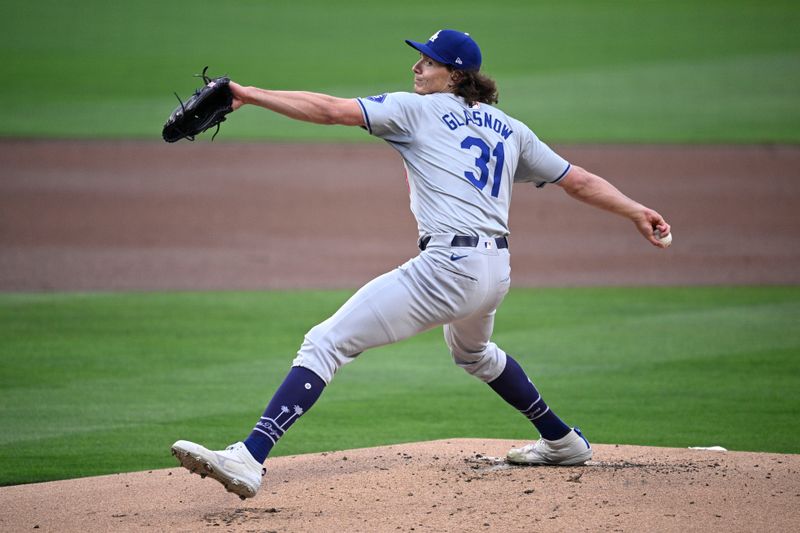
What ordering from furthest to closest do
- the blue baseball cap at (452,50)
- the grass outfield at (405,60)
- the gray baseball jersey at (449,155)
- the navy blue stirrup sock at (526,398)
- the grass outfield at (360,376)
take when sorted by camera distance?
the grass outfield at (405,60) < the grass outfield at (360,376) < the navy blue stirrup sock at (526,398) < the blue baseball cap at (452,50) < the gray baseball jersey at (449,155)

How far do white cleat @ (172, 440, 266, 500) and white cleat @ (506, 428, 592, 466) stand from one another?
4.47 feet

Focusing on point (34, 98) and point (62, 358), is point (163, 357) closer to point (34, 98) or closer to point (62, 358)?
point (62, 358)

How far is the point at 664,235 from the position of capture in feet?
17.0

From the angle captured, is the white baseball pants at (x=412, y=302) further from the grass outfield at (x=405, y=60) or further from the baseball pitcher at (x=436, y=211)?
the grass outfield at (x=405, y=60)

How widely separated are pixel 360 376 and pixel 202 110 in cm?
348

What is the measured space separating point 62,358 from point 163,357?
662 millimetres

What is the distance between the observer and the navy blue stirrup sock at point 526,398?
5.30 metres

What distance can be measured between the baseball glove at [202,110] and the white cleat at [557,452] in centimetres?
203

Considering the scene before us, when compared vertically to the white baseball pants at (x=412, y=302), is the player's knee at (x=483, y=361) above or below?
below

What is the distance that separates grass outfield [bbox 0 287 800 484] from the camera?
250 inches

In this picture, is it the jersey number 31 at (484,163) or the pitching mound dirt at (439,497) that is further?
the jersey number 31 at (484,163)

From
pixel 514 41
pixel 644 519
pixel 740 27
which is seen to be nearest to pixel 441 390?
pixel 644 519

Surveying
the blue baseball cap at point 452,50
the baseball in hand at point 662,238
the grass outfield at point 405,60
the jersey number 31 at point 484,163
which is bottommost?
the baseball in hand at point 662,238

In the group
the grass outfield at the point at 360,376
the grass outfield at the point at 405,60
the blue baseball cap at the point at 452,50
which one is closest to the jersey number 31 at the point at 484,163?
the blue baseball cap at the point at 452,50
